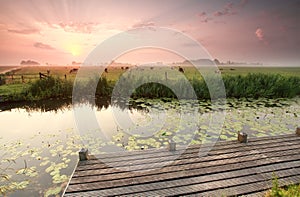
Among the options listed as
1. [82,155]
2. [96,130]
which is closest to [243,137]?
[82,155]

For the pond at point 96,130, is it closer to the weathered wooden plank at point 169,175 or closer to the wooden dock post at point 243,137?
the weathered wooden plank at point 169,175

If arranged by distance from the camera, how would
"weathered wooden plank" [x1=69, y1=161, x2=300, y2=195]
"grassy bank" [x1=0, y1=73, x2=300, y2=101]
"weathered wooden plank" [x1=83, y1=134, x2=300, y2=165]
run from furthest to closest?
"grassy bank" [x1=0, y1=73, x2=300, y2=101]
"weathered wooden plank" [x1=83, y1=134, x2=300, y2=165]
"weathered wooden plank" [x1=69, y1=161, x2=300, y2=195]

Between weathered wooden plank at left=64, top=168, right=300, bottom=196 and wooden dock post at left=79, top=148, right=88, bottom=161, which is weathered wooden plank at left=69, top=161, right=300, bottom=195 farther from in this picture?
wooden dock post at left=79, top=148, right=88, bottom=161

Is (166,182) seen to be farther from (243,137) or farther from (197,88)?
(197,88)

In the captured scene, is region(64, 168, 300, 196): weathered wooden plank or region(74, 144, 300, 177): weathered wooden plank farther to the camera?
region(74, 144, 300, 177): weathered wooden plank

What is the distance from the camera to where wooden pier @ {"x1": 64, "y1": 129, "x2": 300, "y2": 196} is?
2459mm

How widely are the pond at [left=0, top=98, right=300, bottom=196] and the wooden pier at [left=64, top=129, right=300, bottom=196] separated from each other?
73cm

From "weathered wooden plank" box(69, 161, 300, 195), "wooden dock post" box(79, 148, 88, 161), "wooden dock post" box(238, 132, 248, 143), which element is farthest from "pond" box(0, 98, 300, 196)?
"weathered wooden plank" box(69, 161, 300, 195)

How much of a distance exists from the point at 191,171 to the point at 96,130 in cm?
334

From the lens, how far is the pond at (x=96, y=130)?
3.37 metres

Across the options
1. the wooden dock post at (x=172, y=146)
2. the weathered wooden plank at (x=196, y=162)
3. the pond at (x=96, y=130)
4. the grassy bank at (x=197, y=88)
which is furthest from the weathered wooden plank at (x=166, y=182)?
the grassy bank at (x=197, y=88)

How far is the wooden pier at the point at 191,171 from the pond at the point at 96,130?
2.40 feet

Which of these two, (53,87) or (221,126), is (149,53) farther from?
(53,87)

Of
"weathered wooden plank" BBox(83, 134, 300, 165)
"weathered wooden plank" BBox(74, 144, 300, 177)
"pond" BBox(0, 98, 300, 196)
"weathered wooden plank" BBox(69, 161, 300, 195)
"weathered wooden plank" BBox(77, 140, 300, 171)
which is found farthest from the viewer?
"pond" BBox(0, 98, 300, 196)
